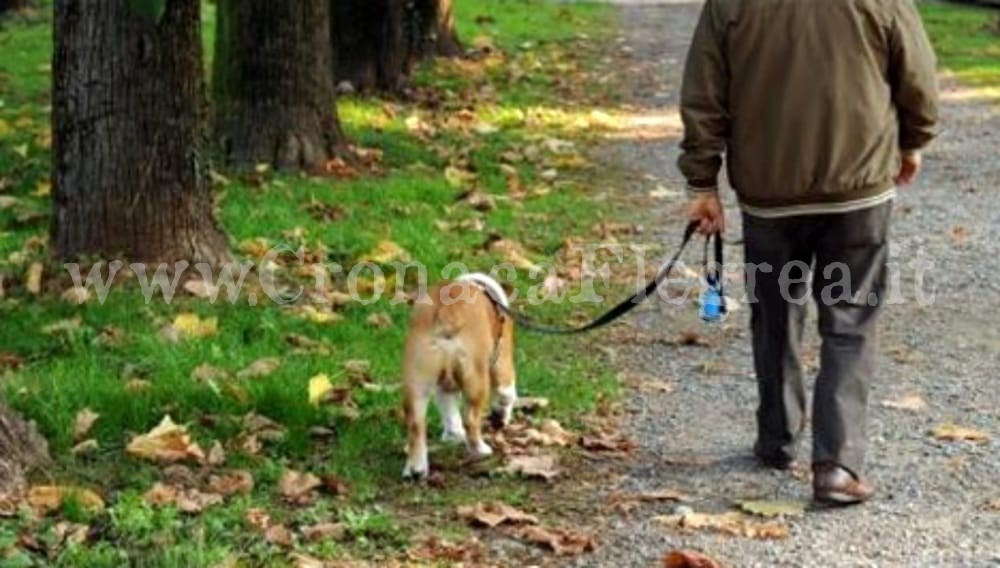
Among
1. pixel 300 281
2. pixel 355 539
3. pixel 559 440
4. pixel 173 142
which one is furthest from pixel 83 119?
pixel 355 539

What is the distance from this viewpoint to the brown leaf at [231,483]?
218 inches

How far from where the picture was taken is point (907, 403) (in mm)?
6902

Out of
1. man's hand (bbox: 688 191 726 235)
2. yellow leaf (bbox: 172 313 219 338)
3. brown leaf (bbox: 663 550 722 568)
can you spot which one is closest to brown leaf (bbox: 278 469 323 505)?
brown leaf (bbox: 663 550 722 568)

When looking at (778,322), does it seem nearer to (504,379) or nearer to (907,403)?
(504,379)

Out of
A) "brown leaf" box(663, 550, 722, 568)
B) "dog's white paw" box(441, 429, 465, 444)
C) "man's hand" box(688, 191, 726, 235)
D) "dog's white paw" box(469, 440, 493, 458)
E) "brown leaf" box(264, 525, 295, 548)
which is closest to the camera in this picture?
"brown leaf" box(663, 550, 722, 568)

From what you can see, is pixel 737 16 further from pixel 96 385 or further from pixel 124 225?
pixel 124 225

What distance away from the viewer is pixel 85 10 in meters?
7.91

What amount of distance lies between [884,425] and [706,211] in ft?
4.33

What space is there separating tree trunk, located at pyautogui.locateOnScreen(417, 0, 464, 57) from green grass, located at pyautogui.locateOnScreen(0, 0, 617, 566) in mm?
4314

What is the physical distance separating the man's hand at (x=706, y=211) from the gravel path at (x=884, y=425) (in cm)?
85

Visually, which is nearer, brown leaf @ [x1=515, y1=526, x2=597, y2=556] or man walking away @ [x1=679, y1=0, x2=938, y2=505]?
brown leaf @ [x1=515, y1=526, x2=597, y2=556]

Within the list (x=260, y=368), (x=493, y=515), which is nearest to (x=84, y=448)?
(x=260, y=368)

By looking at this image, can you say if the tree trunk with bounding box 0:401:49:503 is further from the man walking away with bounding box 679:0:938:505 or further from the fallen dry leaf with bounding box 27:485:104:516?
the man walking away with bounding box 679:0:938:505

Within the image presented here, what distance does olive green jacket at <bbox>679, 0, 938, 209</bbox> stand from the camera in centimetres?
546
